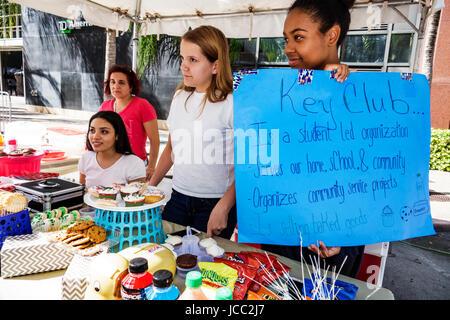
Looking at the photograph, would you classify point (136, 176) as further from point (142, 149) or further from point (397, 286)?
point (397, 286)

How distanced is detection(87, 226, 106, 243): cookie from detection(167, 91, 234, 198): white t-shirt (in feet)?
1.88

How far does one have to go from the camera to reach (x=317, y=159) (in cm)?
147

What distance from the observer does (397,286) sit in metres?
3.26

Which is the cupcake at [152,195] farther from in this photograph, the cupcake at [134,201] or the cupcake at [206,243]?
the cupcake at [206,243]

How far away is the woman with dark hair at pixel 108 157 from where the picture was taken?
2.58 meters

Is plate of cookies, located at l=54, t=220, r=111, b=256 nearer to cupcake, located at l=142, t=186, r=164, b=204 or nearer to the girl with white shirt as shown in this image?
cupcake, located at l=142, t=186, r=164, b=204

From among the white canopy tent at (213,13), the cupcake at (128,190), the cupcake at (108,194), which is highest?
the white canopy tent at (213,13)

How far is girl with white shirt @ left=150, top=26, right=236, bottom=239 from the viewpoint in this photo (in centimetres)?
179

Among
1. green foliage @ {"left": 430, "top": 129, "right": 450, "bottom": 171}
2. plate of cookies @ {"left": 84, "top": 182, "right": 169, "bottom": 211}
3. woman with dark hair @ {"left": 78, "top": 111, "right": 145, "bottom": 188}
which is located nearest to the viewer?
plate of cookies @ {"left": 84, "top": 182, "right": 169, "bottom": 211}

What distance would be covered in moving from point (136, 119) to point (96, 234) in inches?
86.8

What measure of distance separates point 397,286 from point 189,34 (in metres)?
3.26

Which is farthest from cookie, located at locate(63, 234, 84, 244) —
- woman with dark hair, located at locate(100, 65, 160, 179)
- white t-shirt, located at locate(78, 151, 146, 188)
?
woman with dark hair, located at locate(100, 65, 160, 179)

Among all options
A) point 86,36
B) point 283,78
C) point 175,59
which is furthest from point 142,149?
point 86,36

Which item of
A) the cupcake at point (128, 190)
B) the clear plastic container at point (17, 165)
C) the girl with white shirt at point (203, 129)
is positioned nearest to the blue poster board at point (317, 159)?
the girl with white shirt at point (203, 129)
